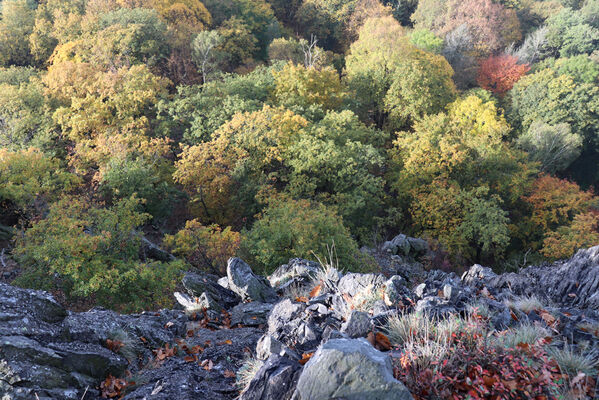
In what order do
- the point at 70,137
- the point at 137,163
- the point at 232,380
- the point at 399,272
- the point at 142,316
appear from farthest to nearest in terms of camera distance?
1. the point at 70,137
2. the point at 137,163
3. the point at 399,272
4. the point at 142,316
5. the point at 232,380

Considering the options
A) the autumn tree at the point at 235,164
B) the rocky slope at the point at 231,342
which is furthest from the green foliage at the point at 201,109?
the rocky slope at the point at 231,342

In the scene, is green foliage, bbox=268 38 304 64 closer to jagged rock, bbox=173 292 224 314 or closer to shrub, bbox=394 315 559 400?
jagged rock, bbox=173 292 224 314

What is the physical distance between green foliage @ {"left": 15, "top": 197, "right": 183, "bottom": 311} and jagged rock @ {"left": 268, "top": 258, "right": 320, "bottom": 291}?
3.62m

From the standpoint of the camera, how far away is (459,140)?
93.8 feet

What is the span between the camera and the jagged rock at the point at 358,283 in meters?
7.46

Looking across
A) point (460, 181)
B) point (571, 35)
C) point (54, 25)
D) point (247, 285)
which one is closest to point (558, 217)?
point (460, 181)

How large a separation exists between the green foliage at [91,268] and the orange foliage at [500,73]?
3945cm

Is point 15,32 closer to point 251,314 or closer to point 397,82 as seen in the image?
point 397,82

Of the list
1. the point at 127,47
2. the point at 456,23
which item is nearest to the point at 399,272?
the point at 127,47

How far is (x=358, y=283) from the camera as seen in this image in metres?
7.86

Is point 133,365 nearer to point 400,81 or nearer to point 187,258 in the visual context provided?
point 187,258

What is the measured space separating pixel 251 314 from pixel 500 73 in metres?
42.7

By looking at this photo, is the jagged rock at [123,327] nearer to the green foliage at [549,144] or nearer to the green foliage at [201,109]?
the green foliage at [201,109]

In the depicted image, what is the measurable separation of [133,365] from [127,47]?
28783 millimetres
